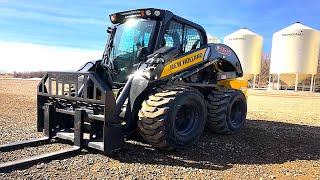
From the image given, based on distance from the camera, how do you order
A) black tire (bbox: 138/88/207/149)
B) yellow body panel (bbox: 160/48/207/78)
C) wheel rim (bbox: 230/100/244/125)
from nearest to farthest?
black tire (bbox: 138/88/207/149)
yellow body panel (bbox: 160/48/207/78)
wheel rim (bbox: 230/100/244/125)

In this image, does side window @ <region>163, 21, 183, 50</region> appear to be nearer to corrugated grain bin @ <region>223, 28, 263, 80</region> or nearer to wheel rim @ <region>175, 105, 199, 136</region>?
wheel rim @ <region>175, 105, 199, 136</region>

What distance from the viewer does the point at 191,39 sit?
6.84m

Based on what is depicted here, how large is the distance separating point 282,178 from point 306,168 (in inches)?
33.1

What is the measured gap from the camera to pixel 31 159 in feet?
14.2

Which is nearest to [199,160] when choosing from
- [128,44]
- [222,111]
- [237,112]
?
[222,111]

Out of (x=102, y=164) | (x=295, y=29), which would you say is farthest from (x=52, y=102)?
(x=295, y=29)

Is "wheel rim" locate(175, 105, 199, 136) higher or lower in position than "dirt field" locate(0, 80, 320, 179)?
higher

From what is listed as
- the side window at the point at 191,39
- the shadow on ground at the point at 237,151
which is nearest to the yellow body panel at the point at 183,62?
the side window at the point at 191,39

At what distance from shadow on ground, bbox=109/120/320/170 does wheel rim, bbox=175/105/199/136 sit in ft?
1.28

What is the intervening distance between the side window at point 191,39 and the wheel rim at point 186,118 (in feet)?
4.87

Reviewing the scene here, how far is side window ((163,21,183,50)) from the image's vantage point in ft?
20.2

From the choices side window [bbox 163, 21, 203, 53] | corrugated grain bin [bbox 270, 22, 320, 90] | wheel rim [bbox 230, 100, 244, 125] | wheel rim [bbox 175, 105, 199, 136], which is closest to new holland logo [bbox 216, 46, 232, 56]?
side window [bbox 163, 21, 203, 53]

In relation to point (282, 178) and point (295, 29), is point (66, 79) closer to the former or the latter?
point (282, 178)

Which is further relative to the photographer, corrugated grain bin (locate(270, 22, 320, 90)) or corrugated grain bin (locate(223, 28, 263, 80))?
corrugated grain bin (locate(223, 28, 263, 80))
